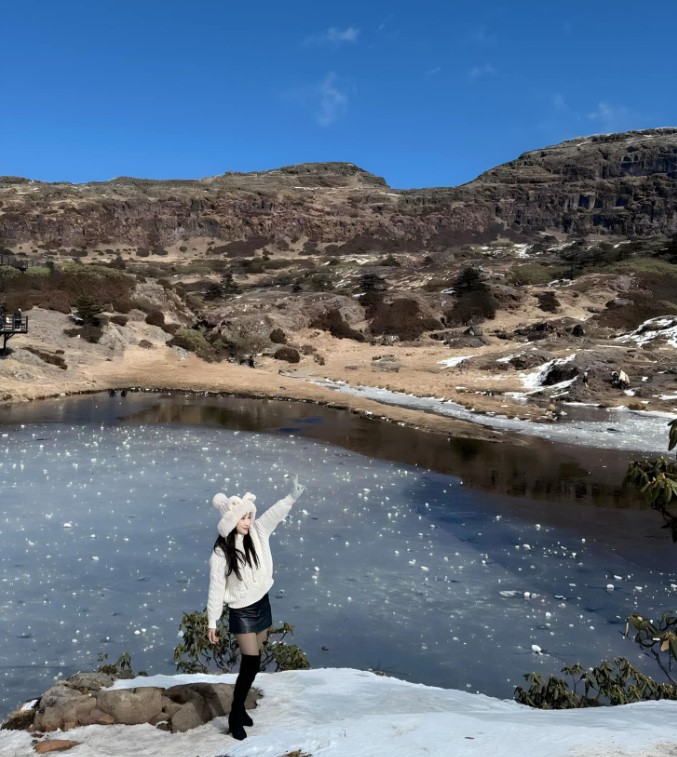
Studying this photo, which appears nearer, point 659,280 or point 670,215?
point 659,280

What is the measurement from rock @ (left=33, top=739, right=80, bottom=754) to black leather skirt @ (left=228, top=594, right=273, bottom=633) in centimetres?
142

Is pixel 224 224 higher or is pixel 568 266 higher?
pixel 224 224

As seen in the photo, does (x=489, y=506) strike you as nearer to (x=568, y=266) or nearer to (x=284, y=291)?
(x=284, y=291)

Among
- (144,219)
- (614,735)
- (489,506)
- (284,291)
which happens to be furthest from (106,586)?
(144,219)

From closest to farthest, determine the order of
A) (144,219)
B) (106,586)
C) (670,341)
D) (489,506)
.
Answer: (106,586) → (489,506) → (670,341) → (144,219)

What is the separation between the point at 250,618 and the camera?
17.5 ft

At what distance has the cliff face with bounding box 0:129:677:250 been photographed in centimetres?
10556

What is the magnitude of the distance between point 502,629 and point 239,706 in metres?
5.05

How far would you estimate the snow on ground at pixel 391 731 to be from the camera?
441 centimetres

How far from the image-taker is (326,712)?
18.6 ft

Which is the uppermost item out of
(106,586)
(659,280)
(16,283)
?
(659,280)

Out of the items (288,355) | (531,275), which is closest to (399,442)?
(288,355)

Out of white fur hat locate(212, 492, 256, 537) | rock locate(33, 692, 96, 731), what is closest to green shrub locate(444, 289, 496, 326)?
white fur hat locate(212, 492, 256, 537)

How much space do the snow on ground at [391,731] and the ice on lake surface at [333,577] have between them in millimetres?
1936
